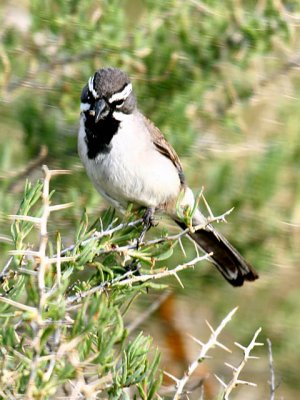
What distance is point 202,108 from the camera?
5.40 meters

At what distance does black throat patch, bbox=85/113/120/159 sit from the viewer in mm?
4504

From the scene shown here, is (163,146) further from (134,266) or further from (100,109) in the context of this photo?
(134,266)

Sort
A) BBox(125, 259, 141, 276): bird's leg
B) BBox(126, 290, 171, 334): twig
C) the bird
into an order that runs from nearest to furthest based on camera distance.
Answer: BBox(125, 259, 141, 276): bird's leg < the bird < BBox(126, 290, 171, 334): twig

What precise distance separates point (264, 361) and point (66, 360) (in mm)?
3360

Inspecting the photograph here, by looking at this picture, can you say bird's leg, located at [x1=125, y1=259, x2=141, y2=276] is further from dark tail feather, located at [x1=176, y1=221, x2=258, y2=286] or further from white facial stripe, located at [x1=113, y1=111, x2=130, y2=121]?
dark tail feather, located at [x1=176, y1=221, x2=258, y2=286]

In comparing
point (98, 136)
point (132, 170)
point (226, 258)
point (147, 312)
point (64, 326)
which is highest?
point (64, 326)

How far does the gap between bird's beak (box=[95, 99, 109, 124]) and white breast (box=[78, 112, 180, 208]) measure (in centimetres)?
14

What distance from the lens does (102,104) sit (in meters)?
4.45

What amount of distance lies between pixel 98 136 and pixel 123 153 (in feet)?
0.45

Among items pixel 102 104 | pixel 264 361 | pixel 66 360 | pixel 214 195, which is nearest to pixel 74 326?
pixel 66 360

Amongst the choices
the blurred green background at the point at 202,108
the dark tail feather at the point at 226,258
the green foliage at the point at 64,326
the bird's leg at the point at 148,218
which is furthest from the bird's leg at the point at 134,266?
the blurred green background at the point at 202,108

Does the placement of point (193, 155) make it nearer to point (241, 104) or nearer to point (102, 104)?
point (241, 104)

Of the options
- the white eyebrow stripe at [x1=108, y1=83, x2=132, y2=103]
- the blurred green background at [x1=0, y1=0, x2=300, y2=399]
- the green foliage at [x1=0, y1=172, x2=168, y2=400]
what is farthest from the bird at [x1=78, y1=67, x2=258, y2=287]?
the green foliage at [x1=0, y1=172, x2=168, y2=400]

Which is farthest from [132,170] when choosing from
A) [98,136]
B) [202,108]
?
[202,108]
